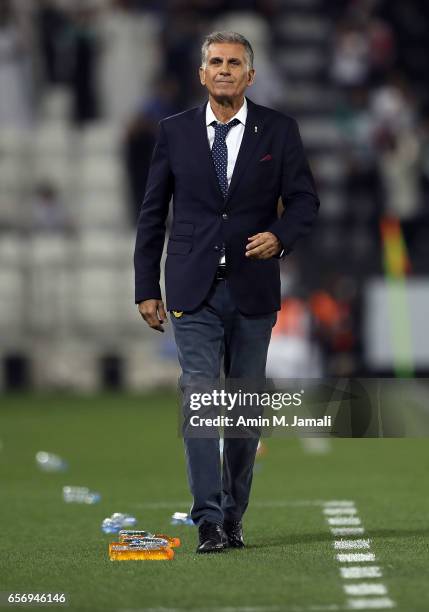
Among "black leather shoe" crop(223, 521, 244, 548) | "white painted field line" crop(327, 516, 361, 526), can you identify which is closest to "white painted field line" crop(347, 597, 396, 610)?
"black leather shoe" crop(223, 521, 244, 548)

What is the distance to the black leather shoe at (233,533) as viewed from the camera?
8602 mm

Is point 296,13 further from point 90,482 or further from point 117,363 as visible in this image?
point 90,482

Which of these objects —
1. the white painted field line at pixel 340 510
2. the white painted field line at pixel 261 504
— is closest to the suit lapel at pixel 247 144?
the white painted field line at pixel 340 510

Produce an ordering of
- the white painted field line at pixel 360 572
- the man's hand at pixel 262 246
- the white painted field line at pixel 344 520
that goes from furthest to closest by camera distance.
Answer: the white painted field line at pixel 344 520
the man's hand at pixel 262 246
the white painted field line at pixel 360 572

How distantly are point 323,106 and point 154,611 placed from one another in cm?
2085

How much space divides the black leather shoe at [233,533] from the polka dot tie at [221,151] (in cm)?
143

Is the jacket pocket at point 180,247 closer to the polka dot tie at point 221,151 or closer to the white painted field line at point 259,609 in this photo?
the polka dot tie at point 221,151

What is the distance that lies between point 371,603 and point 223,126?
8.49ft

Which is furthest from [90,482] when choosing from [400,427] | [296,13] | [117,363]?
[296,13]

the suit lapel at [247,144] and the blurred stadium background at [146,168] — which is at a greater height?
the suit lapel at [247,144]

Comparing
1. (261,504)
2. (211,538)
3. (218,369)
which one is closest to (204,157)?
(218,369)

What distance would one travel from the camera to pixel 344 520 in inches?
386

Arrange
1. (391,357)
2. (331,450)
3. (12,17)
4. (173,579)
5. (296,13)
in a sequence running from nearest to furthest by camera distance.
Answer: (173,579)
(331,450)
(391,357)
(12,17)
(296,13)

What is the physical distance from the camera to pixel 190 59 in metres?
25.4
